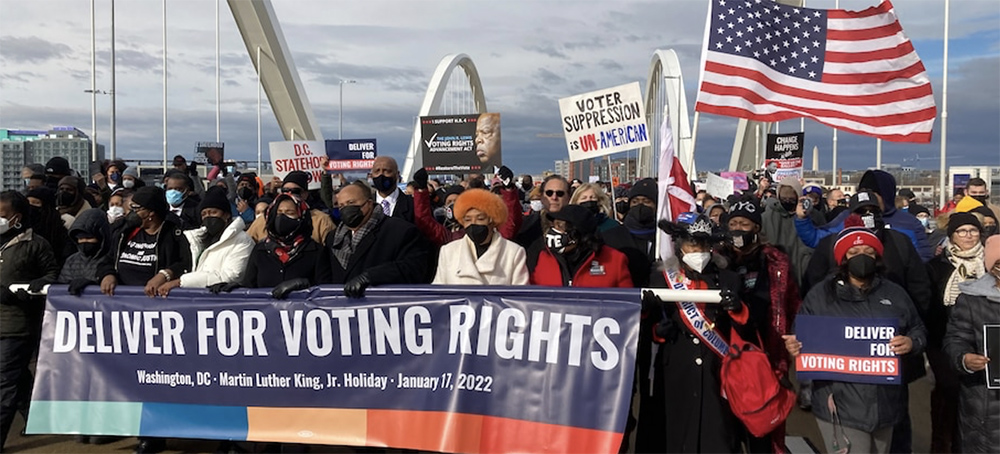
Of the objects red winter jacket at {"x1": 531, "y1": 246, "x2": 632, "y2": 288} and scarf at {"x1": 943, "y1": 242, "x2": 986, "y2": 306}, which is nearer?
red winter jacket at {"x1": 531, "y1": 246, "x2": 632, "y2": 288}

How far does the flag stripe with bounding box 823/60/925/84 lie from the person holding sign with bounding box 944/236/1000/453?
8.18ft

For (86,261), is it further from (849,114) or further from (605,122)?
(849,114)

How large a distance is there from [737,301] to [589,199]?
2354 mm

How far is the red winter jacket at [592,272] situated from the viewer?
4.66m

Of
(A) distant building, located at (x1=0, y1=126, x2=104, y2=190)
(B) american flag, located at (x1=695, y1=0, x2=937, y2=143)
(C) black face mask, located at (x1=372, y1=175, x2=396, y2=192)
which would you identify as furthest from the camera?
(A) distant building, located at (x1=0, y1=126, x2=104, y2=190)

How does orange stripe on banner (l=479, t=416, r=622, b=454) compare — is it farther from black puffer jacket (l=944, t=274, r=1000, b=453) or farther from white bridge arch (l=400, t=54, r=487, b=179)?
white bridge arch (l=400, t=54, r=487, b=179)

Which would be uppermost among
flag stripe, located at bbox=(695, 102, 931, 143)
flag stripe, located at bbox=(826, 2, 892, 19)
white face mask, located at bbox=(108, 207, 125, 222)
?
flag stripe, located at bbox=(826, 2, 892, 19)

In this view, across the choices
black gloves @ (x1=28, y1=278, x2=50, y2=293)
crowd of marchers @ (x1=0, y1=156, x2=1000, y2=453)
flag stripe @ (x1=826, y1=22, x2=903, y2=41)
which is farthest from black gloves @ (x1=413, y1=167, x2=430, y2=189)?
flag stripe @ (x1=826, y1=22, x2=903, y2=41)

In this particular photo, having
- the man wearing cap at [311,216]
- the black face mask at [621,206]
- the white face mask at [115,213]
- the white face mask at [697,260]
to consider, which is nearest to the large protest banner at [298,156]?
the white face mask at [115,213]

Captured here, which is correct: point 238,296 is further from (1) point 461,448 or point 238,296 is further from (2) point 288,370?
(1) point 461,448

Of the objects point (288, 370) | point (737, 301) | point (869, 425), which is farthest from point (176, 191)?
point (869, 425)

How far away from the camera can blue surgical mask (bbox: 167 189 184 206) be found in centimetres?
771

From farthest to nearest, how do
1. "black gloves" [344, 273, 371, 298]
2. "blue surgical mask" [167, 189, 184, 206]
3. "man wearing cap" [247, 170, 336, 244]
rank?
1. "blue surgical mask" [167, 189, 184, 206]
2. "man wearing cap" [247, 170, 336, 244]
3. "black gloves" [344, 273, 371, 298]

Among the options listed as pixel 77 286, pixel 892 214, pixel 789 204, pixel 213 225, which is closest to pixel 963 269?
pixel 892 214
